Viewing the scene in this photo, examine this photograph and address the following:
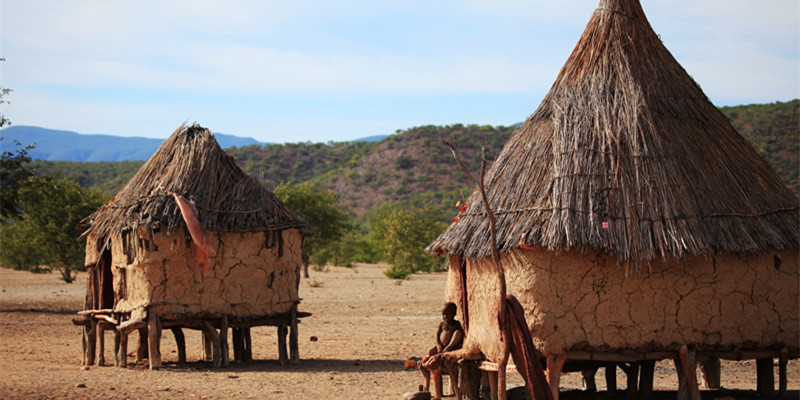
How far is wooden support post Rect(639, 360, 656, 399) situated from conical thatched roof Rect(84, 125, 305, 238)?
6020 mm

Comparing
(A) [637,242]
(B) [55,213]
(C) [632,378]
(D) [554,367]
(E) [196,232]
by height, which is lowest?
(C) [632,378]

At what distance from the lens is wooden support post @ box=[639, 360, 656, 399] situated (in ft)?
32.1

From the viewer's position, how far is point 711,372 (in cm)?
1073

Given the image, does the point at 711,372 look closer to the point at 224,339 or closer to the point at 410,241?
the point at 224,339

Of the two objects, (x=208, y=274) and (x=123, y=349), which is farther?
(x=123, y=349)

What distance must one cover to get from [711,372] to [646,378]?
146 cm

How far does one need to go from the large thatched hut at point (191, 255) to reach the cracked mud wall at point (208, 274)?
15 mm

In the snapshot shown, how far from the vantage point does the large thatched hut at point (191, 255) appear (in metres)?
12.2

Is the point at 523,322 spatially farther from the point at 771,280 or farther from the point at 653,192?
the point at 771,280

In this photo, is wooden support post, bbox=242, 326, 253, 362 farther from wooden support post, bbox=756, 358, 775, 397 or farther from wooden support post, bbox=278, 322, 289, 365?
wooden support post, bbox=756, 358, 775, 397

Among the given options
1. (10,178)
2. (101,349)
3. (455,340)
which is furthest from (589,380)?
(10,178)

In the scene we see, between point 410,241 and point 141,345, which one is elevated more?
point 410,241

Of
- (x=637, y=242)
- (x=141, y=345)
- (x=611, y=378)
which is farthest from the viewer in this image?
(x=141, y=345)

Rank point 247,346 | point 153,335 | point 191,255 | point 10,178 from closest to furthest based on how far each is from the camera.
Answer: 1. point 153,335
2. point 191,255
3. point 247,346
4. point 10,178
